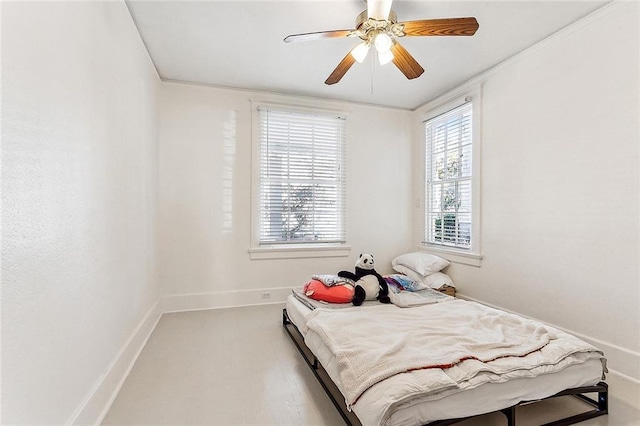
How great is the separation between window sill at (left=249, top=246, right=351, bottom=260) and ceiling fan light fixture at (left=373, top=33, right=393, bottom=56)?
2695mm

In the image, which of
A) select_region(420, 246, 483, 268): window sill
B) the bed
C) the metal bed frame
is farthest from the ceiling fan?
select_region(420, 246, 483, 268): window sill

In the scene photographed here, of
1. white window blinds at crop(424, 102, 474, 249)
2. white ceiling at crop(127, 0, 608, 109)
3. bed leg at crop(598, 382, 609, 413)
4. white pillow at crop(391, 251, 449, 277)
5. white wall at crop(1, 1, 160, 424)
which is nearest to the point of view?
white wall at crop(1, 1, 160, 424)

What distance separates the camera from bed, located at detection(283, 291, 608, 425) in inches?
56.9

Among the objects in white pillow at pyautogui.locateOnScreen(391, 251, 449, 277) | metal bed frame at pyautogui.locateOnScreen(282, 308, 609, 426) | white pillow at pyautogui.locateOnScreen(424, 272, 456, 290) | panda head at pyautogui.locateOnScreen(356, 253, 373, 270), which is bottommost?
metal bed frame at pyautogui.locateOnScreen(282, 308, 609, 426)

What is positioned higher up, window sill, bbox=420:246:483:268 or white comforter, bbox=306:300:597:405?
window sill, bbox=420:246:483:268

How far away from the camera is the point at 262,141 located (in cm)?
411

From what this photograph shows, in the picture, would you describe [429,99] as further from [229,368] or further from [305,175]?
[229,368]

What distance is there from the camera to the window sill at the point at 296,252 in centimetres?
405

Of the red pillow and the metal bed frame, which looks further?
the red pillow

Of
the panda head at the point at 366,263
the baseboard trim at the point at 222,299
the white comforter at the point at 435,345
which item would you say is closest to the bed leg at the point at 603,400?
the white comforter at the point at 435,345

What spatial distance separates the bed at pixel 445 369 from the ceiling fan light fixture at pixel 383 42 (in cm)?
194

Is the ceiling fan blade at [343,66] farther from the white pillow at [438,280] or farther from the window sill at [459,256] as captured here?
the white pillow at [438,280]

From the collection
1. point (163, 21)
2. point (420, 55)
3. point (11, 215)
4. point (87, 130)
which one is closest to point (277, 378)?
point (11, 215)

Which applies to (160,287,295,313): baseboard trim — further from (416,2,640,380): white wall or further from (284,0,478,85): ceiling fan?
(284,0,478,85): ceiling fan
